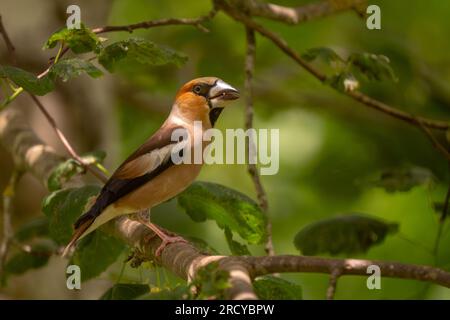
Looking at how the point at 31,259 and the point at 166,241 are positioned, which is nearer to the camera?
the point at 166,241

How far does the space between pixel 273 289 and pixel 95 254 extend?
1151 mm

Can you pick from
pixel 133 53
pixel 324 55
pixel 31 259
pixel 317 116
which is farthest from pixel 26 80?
pixel 317 116

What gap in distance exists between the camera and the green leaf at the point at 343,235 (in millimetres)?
4086

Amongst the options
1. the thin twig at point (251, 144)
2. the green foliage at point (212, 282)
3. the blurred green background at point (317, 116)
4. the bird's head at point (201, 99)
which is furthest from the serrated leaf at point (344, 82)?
the blurred green background at point (317, 116)

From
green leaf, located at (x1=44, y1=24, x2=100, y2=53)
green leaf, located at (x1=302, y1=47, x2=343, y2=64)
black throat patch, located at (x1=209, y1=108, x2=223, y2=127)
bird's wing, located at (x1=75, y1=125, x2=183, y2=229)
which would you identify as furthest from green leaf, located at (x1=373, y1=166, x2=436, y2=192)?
green leaf, located at (x1=44, y1=24, x2=100, y2=53)

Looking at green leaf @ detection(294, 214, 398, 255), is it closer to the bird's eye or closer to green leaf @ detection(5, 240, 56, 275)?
the bird's eye

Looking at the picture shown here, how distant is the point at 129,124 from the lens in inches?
281

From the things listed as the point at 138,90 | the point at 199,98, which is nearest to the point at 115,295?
the point at 199,98

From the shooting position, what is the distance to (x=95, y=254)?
3.67 metres

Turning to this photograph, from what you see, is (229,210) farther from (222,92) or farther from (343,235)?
(343,235)

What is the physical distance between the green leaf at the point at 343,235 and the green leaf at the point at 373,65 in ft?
2.66

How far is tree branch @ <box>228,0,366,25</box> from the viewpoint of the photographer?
417 centimetres

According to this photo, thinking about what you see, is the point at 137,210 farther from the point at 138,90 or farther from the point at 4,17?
the point at 138,90
